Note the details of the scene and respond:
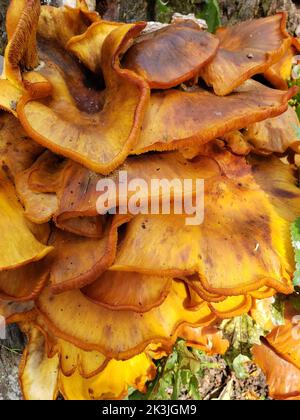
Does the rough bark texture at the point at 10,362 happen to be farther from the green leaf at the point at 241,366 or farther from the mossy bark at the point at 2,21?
the mossy bark at the point at 2,21

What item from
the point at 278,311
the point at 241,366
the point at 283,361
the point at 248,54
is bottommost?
the point at 241,366

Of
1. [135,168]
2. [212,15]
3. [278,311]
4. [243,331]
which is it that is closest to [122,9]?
[212,15]

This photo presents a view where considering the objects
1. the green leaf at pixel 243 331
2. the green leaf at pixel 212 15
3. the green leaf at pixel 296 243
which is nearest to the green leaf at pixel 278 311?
the green leaf at pixel 243 331

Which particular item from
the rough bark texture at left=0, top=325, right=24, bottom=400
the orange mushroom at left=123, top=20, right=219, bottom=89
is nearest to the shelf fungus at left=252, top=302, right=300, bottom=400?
the orange mushroom at left=123, top=20, right=219, bottom=89

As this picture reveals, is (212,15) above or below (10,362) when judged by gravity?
above

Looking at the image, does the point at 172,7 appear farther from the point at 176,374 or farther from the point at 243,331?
the point at 176,374
